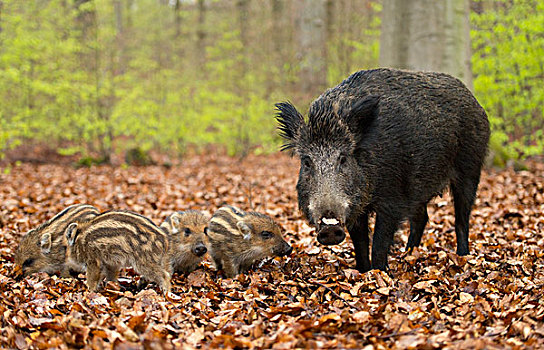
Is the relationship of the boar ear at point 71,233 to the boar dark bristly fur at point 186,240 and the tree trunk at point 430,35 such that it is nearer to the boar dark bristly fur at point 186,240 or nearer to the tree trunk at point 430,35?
the boar dark bristly fur at point 186,240

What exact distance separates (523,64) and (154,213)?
8734 millimetres

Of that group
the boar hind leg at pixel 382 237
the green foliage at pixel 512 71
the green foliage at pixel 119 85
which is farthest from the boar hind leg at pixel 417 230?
the green foliage at pixel 119 85

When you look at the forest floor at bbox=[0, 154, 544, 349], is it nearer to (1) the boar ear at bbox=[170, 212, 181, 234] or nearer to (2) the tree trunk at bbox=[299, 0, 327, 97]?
(1) the boar ear at bbox=[170, 212, 181, 234]

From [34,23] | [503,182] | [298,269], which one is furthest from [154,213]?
[34,23]

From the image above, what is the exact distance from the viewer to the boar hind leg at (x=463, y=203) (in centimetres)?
532

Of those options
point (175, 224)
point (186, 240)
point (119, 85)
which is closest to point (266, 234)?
point (186, 240)

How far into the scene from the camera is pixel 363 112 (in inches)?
165

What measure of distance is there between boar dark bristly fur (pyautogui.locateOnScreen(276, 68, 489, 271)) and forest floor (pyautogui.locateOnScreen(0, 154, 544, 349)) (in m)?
0.54

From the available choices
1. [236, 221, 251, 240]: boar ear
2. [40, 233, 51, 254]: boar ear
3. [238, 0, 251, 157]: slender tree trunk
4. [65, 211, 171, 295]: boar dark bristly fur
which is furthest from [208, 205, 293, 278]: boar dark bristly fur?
[238, 0, 251, 157]: slender tree trunk

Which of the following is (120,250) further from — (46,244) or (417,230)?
(417,230)

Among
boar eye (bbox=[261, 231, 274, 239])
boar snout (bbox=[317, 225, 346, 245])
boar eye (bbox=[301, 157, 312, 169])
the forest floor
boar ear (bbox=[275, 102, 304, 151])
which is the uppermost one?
boar ear (bbox=[275, 102, 304, 151])

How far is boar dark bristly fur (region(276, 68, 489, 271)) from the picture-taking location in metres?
4.14

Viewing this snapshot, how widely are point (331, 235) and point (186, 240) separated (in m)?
1.78

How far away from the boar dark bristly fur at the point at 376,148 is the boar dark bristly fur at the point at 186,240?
1207 millimetres
